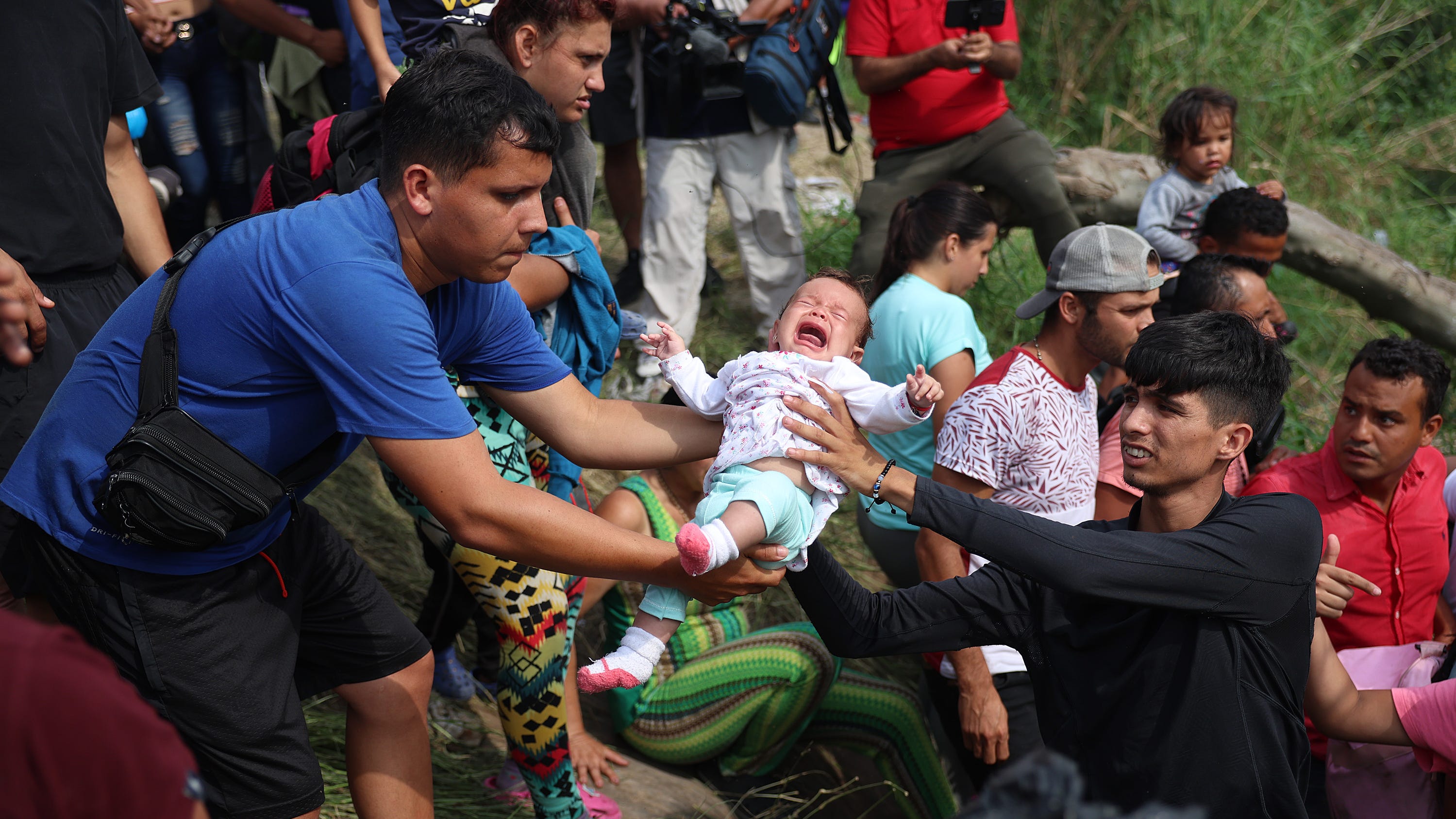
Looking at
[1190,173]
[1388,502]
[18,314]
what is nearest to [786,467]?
[18,314]

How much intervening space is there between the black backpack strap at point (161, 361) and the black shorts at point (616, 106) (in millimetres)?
3549

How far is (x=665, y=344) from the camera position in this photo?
280 centimetres

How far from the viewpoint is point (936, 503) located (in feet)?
7.18

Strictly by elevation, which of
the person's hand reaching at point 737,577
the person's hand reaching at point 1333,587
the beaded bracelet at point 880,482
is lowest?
the person's hand reaching at point 1333,587

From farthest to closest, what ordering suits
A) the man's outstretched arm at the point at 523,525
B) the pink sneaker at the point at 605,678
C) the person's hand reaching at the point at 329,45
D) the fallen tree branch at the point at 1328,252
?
the fallen tree branch at the point at 1328,252
the person's hand reaching at the point at 329,45
the pink sneaker at the point at 605,678
the man's outstretched arm at the point at 523,525

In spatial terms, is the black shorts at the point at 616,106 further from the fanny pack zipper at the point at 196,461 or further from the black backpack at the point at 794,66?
the fanny pack zipper at the point at 196,461

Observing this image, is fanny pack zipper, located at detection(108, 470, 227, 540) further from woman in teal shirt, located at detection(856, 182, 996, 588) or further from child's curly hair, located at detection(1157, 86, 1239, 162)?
child's curly hair, located at detection(1157, 86, 1239, 162)

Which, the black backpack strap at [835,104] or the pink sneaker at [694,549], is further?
the black backpack strap at [835,104]

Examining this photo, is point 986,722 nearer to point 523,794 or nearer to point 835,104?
point 523,794

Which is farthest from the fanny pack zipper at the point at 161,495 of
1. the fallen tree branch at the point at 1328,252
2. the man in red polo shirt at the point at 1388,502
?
the fallen tree branch at the point at 1328,252

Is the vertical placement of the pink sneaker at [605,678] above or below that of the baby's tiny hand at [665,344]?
below

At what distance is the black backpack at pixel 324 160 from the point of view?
2703mm

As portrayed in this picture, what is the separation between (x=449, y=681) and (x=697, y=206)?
254 centimetres

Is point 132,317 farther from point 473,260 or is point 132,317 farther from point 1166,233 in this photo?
point 1166,233
